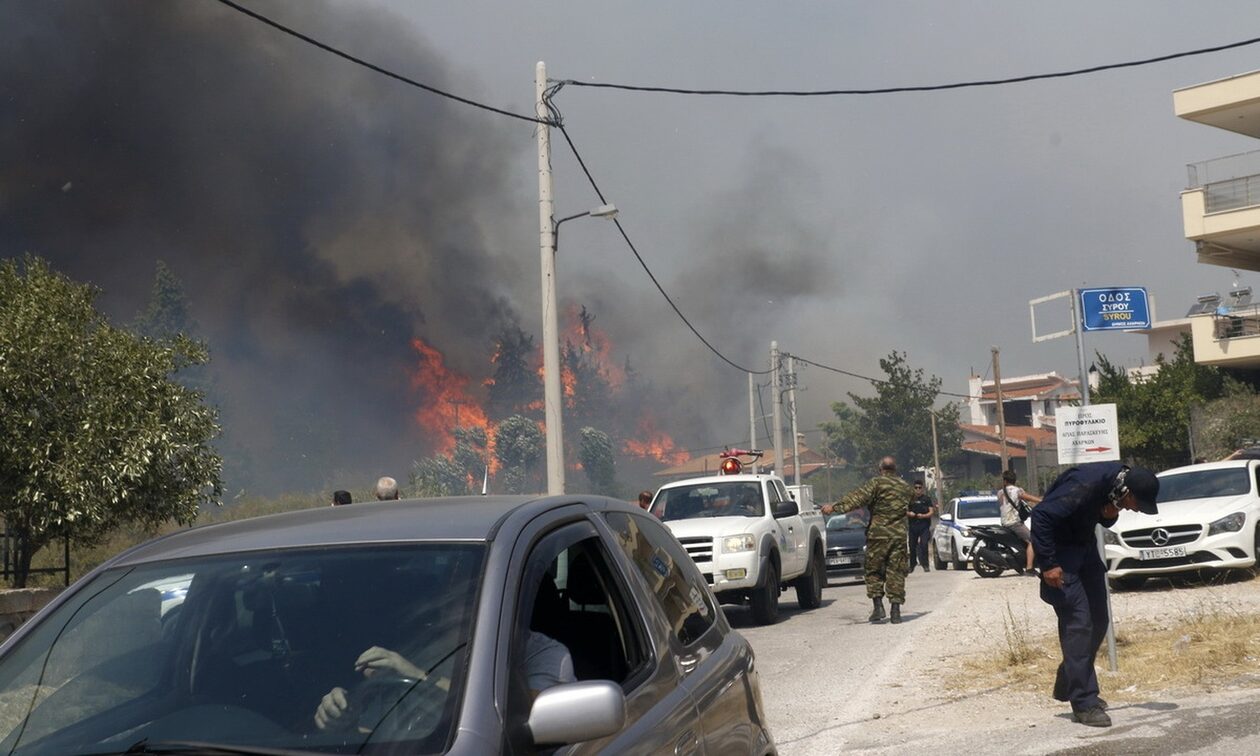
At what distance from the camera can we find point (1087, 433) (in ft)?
32.3

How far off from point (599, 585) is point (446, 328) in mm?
66543

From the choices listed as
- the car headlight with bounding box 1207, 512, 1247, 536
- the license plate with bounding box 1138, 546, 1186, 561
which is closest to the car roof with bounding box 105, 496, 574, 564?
the license plate with bounding box 1138, 546, 1186, 561

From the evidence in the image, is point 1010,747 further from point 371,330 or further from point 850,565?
point 371,330

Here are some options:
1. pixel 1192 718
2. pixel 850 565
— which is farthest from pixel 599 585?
pixel 850 565

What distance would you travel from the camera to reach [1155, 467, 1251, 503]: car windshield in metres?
17.0

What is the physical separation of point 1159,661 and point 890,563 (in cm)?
473

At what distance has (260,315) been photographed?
227ft

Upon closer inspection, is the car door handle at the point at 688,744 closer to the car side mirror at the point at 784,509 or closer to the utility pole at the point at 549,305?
the car side mirror at the point at 784,509

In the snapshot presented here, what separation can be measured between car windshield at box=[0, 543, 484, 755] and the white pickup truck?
11.6m

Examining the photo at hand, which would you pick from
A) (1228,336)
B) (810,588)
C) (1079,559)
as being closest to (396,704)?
(1079,559)

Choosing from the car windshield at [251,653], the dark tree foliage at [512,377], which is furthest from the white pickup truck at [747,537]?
the dark tree foliage at [512,377]

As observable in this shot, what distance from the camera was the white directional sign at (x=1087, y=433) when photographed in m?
9.79

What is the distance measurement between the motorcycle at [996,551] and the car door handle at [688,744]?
18.1 m

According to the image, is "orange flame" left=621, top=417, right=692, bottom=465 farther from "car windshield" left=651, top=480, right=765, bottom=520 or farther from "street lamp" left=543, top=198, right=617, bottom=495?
"car windshield" left=651, top=480, right=765, bottom=520
